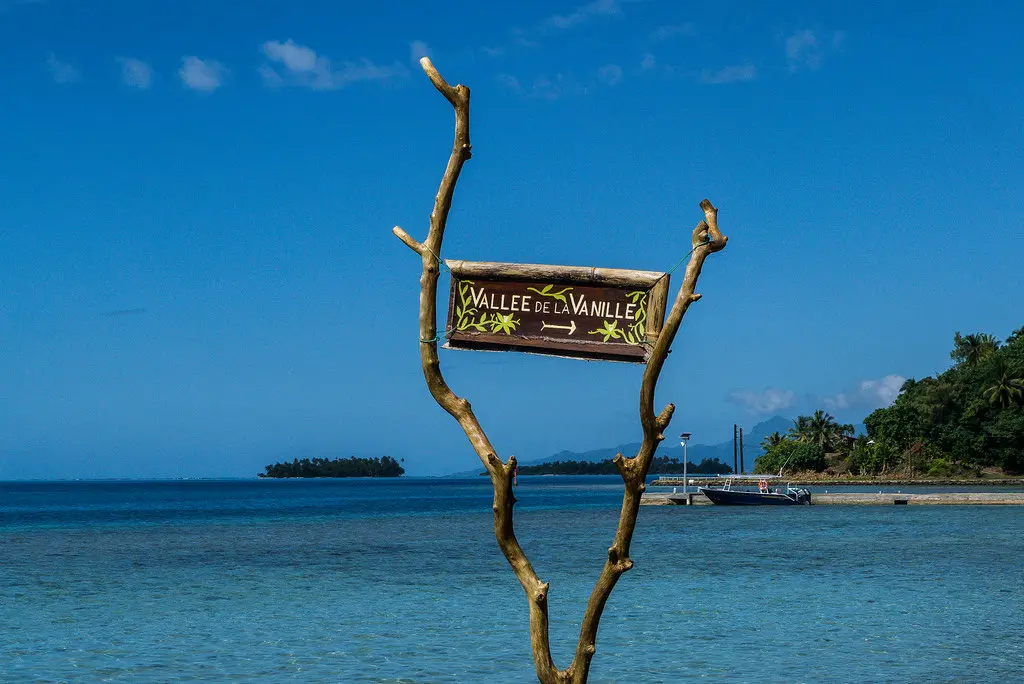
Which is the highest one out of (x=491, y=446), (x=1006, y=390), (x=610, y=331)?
(x=1006, y=390)

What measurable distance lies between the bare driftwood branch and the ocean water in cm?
940

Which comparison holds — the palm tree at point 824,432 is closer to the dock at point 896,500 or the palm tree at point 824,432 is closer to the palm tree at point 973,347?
the palm tree at point 973,347

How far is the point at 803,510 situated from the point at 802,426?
79379 millimetres

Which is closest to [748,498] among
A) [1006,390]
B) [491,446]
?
[1006,390]

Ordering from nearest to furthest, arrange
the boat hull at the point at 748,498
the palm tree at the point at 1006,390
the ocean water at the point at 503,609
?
the ocean water at the point at 503,609
the boat hull at the point at 748,498
the palm tree at the point at 1006,390

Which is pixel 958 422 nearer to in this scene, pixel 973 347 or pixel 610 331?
pixel 973 347

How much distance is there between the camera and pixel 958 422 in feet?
359

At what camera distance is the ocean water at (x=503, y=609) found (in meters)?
16.3

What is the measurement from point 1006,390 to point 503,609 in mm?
91857

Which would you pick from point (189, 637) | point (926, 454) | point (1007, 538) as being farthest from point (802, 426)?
point (189, 637)

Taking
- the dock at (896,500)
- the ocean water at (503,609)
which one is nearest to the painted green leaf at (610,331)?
the ocean water at (503,609)

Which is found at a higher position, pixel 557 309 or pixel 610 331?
pixel 557 309

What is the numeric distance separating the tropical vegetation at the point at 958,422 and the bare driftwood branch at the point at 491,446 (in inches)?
4138

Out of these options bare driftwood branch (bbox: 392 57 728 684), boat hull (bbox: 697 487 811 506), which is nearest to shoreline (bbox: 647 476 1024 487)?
boat hull (bbox: 697 487 811 506)
